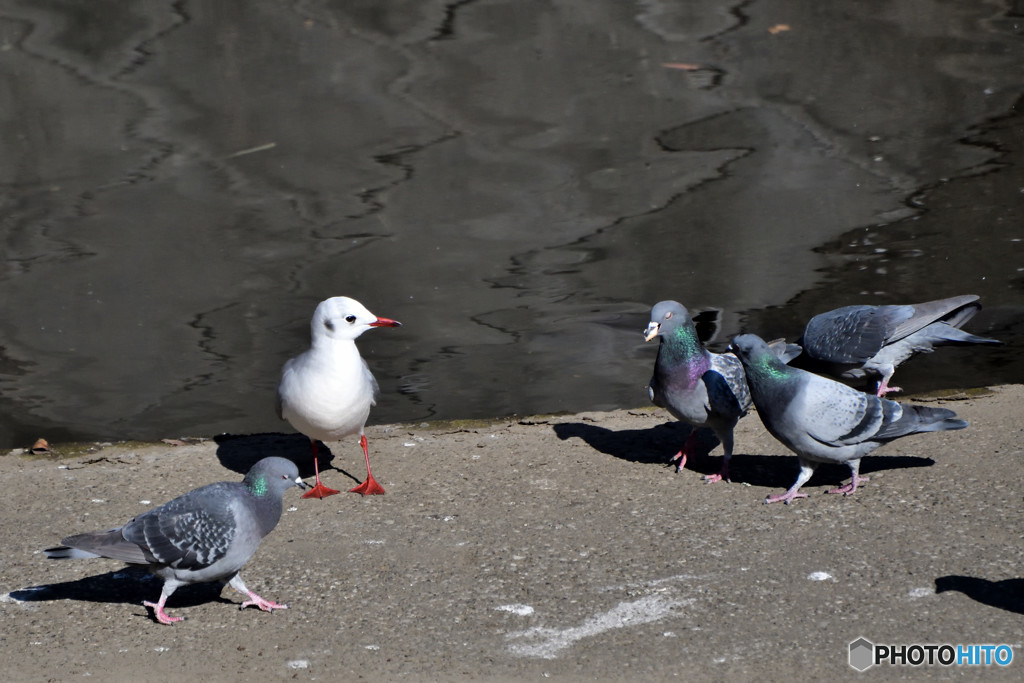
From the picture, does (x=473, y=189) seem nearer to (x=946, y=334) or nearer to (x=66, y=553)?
(x=946, y=334)

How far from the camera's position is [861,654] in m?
4.12

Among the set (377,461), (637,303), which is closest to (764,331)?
(637,303)

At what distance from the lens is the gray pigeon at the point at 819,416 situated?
5.32 m

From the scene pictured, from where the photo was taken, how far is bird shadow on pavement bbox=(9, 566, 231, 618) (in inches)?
190

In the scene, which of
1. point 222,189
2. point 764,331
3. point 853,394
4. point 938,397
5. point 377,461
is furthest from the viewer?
point 222,189

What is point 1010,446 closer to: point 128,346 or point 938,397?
point 938,397

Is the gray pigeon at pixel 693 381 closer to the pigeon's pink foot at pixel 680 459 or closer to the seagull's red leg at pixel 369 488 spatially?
the pigeon's pink foot at pixel 680 459

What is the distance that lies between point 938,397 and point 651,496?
2.12 metres

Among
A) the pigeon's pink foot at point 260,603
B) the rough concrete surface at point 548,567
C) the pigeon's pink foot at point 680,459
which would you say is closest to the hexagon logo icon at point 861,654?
the rough concrete surface at point 548,567

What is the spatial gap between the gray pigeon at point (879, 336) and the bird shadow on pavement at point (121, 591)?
3539 millimetres

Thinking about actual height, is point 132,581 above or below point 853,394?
below

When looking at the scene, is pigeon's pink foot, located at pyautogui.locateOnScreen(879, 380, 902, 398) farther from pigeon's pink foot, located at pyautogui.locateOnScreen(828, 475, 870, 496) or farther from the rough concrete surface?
pigeon's pink foot, located at pyautogui.locateOnScreen(828, 475, 870, 496)

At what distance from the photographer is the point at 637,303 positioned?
8.08 m

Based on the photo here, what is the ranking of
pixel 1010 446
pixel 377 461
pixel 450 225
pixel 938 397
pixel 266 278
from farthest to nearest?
pixel 450 225, pixel 266 278, pixel 938 397, pixel 377 461, pixel 1010 446
